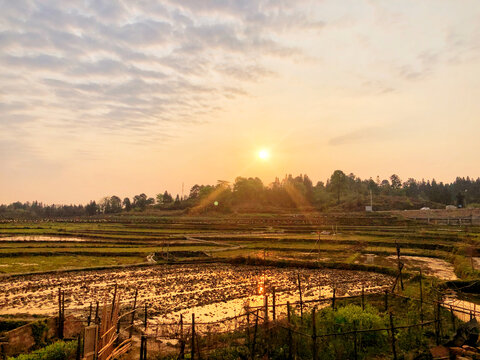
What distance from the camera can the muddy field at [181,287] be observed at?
18359mm

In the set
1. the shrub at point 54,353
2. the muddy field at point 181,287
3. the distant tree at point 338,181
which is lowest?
the muddy field at point 181,287

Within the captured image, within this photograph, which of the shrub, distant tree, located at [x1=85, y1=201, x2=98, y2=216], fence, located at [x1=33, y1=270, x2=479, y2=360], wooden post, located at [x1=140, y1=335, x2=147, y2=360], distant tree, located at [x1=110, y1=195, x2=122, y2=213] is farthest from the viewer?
distant tree, located at [x1=110, y1=195, x2=122, y2=213]

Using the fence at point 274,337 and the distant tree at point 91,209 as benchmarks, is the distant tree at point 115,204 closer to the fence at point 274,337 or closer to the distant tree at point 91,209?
the distant tree at point 91,209

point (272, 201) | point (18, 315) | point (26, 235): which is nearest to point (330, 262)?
point (18, 315)

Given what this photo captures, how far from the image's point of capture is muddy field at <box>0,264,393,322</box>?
18359 mm

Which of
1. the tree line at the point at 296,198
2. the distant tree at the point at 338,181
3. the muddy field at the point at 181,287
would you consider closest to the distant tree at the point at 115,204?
the tree line at the point at 296,198

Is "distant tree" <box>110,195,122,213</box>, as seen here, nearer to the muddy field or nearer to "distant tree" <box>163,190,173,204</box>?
"distant tree" <box>163,190,173,204</box>

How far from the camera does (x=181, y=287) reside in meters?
23.1

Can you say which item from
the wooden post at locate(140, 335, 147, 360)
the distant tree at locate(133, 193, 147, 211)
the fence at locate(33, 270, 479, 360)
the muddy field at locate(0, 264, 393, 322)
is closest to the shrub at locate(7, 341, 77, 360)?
the fence at locate(33, 270, 479, 360)

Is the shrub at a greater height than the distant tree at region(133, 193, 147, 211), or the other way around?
the distant tree at region(133, 193, 147, 211)

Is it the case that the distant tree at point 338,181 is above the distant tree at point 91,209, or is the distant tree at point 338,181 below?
above

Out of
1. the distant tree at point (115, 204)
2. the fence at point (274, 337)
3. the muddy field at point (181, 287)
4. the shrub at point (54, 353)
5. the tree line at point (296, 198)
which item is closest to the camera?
the fence at point (274, 337)

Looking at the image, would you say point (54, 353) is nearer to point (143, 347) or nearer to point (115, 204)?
point (143, 347)

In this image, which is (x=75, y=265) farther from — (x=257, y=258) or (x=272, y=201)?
(x=272, y=201)
